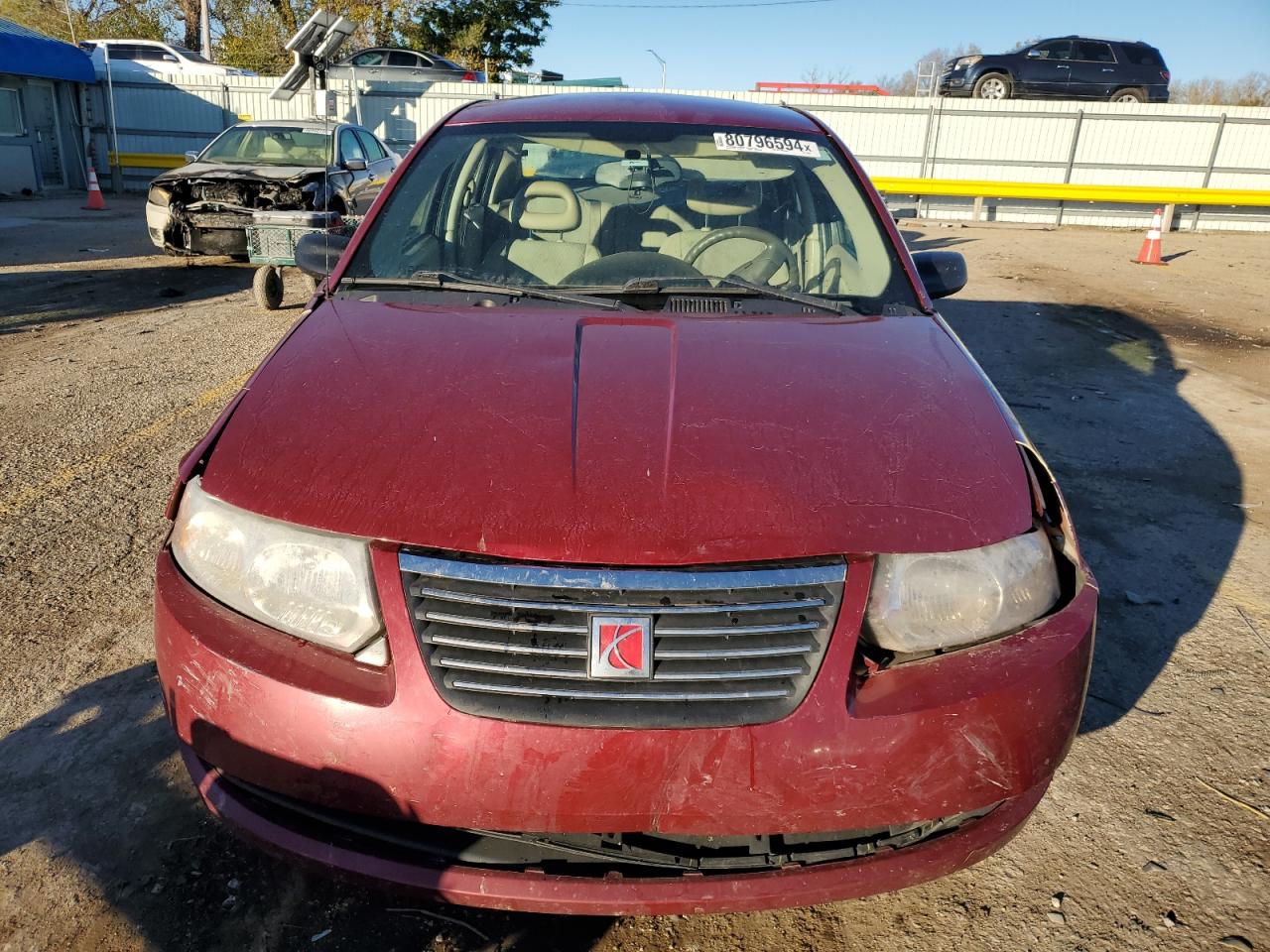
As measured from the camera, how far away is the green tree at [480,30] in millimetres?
28656

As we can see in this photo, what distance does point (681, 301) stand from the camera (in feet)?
8.41

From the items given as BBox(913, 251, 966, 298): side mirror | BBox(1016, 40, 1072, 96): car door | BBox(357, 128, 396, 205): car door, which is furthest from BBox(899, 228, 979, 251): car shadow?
BBox(913, 251, 966, 298): side mirror

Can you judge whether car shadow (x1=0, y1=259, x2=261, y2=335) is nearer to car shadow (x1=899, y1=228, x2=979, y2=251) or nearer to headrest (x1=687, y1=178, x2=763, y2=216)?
headrest (x1=687, y1=178, x2=763, y2=216)

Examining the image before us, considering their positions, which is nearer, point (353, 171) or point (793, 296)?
point (793, 296)

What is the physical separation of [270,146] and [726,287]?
9588 mm

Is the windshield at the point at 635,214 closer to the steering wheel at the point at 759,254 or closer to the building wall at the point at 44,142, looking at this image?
the steering wheel at the point at 759,254

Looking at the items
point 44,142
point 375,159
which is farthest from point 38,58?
point 375,159

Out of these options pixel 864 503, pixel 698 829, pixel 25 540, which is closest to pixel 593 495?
pixel 864 503

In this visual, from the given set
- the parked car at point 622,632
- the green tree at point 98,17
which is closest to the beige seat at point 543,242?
the parked car at point 622,632

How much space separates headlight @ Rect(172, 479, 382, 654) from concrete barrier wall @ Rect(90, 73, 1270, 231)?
17370mm

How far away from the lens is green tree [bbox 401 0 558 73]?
2866 cm

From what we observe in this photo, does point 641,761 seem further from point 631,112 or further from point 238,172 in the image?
point 238,172

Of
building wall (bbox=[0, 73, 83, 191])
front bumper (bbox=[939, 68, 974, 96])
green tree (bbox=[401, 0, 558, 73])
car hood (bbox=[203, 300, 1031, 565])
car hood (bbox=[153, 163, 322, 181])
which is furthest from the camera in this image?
green tree (bbox=[401, 0, 558, 73])

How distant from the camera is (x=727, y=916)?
1975mm
